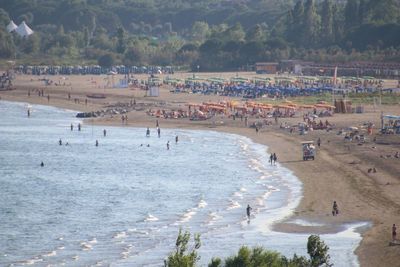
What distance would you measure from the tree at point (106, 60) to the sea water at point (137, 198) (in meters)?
66.0

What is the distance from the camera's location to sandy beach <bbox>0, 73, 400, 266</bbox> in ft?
136

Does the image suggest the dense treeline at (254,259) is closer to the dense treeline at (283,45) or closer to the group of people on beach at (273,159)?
the group of people on beach at (273,159)

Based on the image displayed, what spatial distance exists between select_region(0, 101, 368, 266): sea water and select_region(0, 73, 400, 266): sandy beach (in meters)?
0.88

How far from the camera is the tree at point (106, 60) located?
5832 inches

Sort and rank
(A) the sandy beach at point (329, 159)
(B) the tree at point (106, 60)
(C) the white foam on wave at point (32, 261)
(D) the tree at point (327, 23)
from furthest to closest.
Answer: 1. (B) the tree at point (106, 60)
2. (D) the tree at point (327, 23)
3. (A) the sandy beach at point (329, 159)
4. (C) the white foam on wave at point (32, 261)

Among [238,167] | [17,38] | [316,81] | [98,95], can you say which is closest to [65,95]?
[98,95]

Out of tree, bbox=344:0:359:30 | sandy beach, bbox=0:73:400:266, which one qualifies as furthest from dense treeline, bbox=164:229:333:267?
tree, bbox=344:0:359:30

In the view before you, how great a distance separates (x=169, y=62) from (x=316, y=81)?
42.7m

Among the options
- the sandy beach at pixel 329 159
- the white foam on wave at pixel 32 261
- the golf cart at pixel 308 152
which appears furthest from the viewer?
the golf cart at pixel 308 152

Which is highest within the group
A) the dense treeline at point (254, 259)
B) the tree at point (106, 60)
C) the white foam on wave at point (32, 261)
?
the tree at point (106, 60)

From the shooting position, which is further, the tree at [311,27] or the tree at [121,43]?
the tree at [121,43]

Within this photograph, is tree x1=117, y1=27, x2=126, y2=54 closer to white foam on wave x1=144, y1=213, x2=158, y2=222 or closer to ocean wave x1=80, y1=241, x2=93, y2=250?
white foam on wave x1=144, y1=213, x2=158, y2=222

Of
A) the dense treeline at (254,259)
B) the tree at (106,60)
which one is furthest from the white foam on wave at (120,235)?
the tree at (106,60)

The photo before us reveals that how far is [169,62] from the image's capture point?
5896 inches
